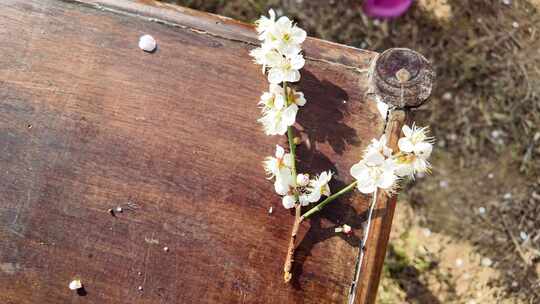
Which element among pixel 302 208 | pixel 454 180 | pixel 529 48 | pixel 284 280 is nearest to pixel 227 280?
pixel 284 280

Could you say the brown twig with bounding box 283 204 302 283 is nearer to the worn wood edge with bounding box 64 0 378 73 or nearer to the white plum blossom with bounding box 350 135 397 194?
the white plum blossom with bounding box 350 135 397 194

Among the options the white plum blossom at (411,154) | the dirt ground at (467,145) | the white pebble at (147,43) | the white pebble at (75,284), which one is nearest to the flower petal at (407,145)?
Result: the white plum blossom at (411,154)

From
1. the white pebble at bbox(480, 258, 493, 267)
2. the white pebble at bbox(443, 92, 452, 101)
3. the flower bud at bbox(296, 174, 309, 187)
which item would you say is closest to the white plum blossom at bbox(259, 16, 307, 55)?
the flower bud at bbox(296, 174, 309, 187)

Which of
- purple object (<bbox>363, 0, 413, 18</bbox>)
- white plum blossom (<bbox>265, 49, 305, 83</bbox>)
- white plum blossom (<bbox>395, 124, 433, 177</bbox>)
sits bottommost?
white plum blossom (<bbox>395, 124, 433, 177</bbox>)

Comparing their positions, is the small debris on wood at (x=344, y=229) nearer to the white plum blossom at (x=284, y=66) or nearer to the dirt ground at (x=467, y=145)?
the white plum blossom at (x=284, y=66)

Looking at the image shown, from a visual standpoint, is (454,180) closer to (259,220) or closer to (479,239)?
(479,239)

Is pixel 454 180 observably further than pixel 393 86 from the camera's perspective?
Yes

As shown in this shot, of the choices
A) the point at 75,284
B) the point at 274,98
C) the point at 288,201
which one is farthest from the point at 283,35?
the point at 75,284
